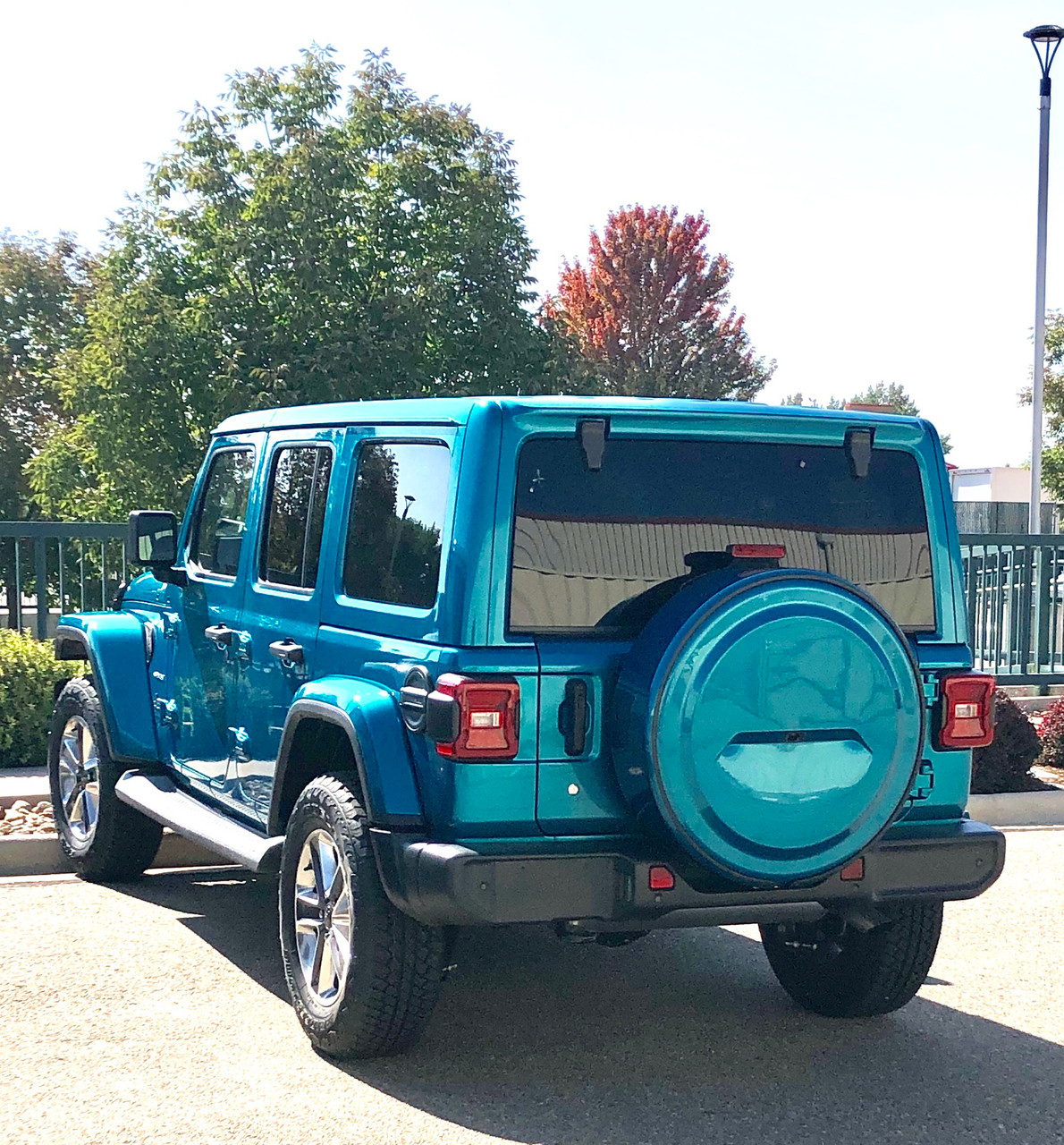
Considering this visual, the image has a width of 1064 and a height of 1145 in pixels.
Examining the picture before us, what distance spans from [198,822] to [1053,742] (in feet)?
22.3

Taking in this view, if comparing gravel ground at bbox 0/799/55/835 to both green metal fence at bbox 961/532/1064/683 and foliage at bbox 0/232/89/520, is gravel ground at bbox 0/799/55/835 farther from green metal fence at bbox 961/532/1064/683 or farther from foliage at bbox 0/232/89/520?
foliage at bbox 0/232/89/520

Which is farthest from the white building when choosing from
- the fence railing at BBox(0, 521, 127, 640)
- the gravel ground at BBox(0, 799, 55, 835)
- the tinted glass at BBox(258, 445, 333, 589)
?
the tinted glass at BBox(258, 445, 333, 589)

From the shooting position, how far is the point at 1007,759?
383 inches

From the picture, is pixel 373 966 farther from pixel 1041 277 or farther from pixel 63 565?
pixel 1041 277

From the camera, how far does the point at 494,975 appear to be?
6.02m

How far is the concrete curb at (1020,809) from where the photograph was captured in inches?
369

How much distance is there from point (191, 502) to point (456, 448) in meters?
2.69

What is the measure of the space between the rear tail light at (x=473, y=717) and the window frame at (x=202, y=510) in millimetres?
1951

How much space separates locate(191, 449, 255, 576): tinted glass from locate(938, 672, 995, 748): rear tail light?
276 cm

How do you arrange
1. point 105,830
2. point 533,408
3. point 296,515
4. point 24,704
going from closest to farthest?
point 533,408 → point 296,515 → point 105,830 → point 24,704

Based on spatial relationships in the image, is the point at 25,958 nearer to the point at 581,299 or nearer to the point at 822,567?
the point at 822,567

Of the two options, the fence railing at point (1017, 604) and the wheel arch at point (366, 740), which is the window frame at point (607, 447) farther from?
the fence railing at point (1017, 604)

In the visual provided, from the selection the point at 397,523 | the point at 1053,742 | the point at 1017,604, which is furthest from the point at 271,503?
the point at 1017,604

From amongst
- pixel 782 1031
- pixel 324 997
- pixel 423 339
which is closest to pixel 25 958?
pixel 324 997
